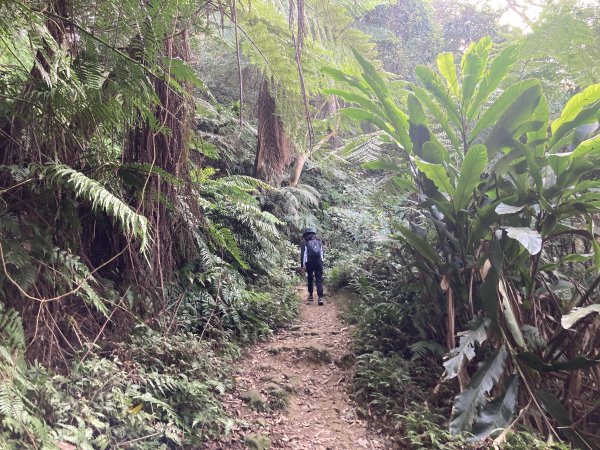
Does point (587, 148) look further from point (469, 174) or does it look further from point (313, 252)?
point (313, 252)

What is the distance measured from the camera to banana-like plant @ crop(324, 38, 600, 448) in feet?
8.52

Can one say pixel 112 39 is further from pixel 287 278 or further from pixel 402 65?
pixel 402 65

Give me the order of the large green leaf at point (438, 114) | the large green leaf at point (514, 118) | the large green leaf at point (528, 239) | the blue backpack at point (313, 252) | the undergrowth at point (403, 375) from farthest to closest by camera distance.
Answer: the blue backpack at point (313, 252), the large green leaf at point (438, 114), the large green leaf at point (514, 118), the undergrowth at point (403, 375), the large green leaf at point (528, 239)

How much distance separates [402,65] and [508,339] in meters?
11.2

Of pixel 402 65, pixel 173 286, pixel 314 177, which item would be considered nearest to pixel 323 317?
pixel 173 286

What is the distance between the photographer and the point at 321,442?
2994 mm

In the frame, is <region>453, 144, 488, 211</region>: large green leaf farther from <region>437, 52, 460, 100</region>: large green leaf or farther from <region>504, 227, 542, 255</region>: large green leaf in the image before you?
<region>437, 52, 460, 100</region>: large green leaf

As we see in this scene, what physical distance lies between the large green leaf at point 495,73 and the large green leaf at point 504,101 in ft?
0.70

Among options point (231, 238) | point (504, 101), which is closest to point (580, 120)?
point (504, 101)

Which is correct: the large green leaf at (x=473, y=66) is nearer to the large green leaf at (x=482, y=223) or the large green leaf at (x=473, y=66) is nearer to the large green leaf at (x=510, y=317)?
the large green leaf at (x=482, y=223)

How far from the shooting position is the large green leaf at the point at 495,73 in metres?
3.24

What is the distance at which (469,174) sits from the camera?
3.09m

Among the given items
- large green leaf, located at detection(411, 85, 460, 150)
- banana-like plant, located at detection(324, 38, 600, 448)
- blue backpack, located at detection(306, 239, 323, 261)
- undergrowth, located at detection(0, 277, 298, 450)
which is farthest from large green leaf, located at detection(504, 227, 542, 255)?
blue backpack, located at detection(306, 239, 323, 261)

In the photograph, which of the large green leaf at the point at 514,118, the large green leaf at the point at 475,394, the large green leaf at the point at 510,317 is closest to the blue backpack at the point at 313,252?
the large green leaf at the point at 514,118
